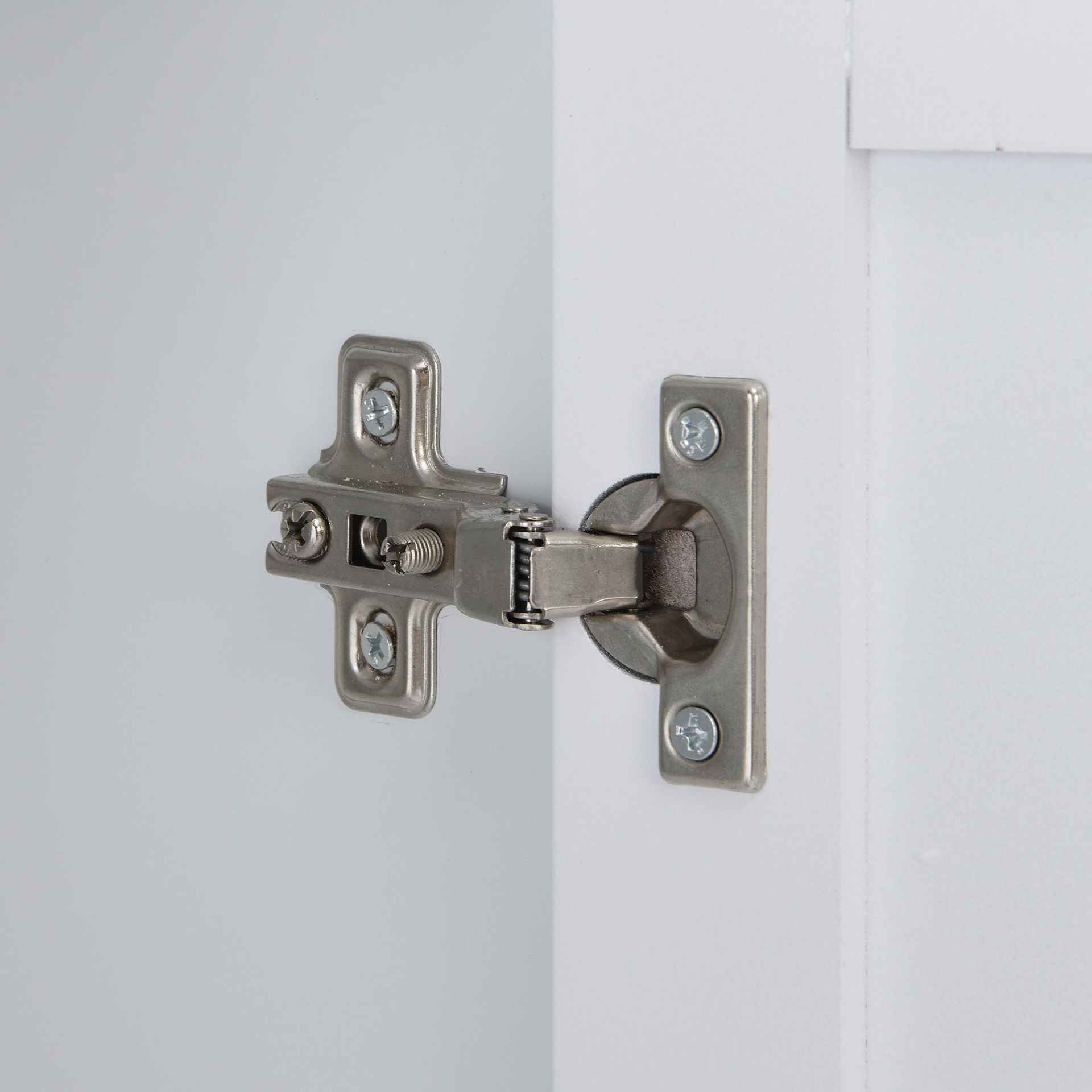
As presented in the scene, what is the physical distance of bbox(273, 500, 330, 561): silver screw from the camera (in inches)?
20.8

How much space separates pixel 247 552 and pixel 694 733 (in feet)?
0.85

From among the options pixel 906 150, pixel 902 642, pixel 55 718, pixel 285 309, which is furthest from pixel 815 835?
pixel 55 718

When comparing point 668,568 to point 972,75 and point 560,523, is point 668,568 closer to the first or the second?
point 560,523

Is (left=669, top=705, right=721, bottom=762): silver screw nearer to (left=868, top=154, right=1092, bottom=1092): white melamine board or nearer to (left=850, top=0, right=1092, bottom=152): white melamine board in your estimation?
(left=868, top=154, right=1092, bottom=1092): white melamine board

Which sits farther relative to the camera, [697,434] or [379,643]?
[379,643]

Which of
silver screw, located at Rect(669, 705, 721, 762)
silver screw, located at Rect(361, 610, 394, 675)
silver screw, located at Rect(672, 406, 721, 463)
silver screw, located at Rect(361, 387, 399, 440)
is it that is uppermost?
silver screw, located at Rect(361, 387, 399, 440)

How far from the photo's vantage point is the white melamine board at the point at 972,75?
0.37 metres

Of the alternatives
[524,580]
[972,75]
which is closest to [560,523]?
[524,580]

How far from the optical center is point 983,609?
406 millimetres

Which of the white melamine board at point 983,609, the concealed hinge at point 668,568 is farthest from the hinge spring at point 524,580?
the white melamine board at point 983,609

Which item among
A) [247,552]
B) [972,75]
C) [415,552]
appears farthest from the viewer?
[247,552]

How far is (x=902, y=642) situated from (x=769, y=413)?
83 millimetres

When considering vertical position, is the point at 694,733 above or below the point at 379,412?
below

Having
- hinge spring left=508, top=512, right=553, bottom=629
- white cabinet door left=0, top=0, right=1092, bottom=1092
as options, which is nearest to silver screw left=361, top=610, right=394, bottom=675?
white cabinet door left=0, top=0, right=1092, bottom=1092
